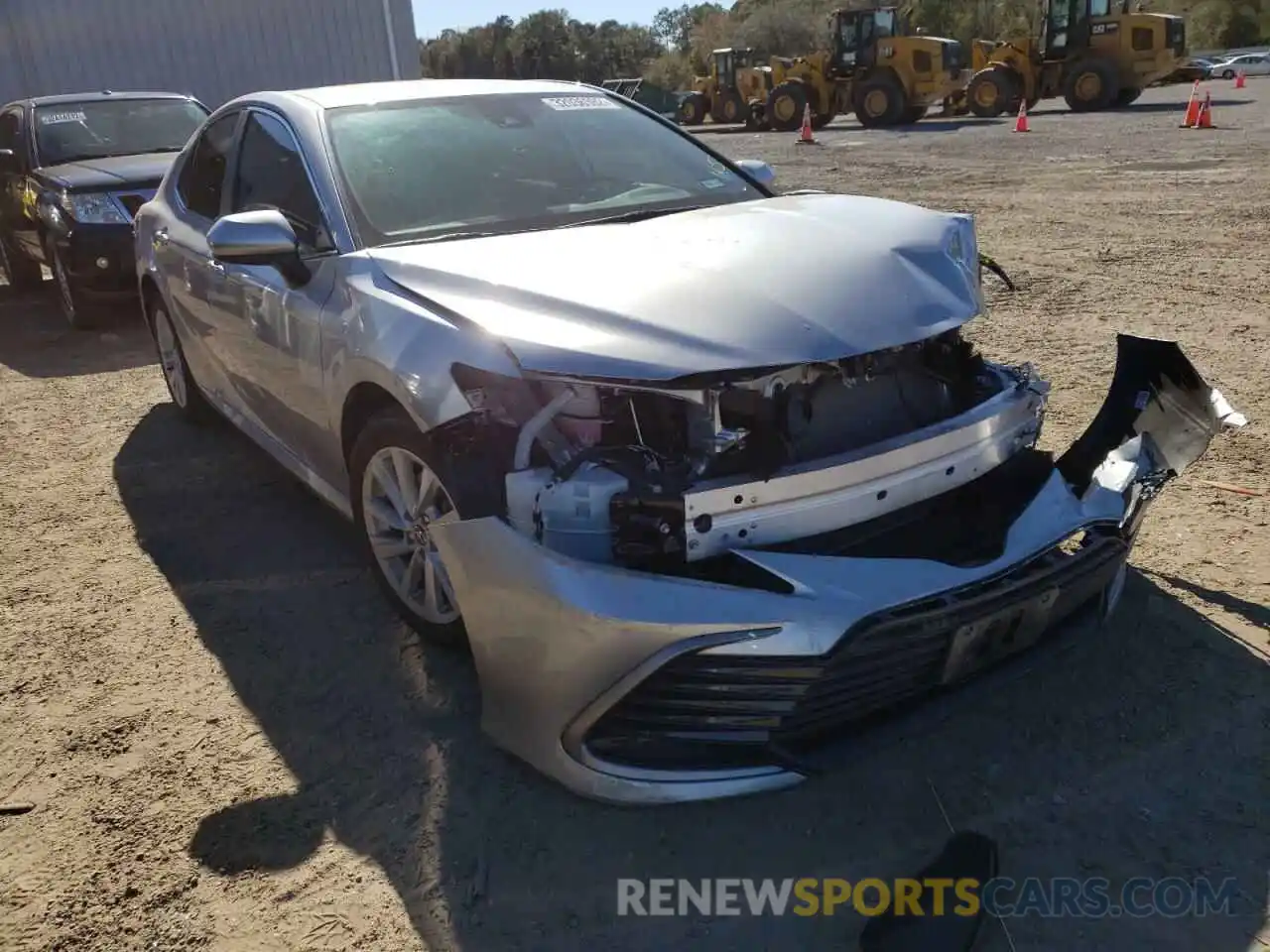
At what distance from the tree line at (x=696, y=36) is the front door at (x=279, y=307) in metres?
43.7

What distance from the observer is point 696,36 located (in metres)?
79.4

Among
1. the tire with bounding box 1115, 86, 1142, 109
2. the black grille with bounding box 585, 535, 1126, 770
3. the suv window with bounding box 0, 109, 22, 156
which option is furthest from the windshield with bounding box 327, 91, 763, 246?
the tire with bounding box 1115, 86, 1142, 109

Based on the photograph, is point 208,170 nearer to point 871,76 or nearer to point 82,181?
point 82,181

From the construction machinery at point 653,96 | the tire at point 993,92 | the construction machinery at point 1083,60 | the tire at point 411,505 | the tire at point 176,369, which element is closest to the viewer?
the tire at point 411,505

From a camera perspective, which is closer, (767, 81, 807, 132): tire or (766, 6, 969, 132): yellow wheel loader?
(766, 6, 969, 132): yellow wheel loader

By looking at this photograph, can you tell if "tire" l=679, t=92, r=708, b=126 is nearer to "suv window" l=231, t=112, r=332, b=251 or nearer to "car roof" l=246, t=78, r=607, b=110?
"car roof" l=246, t=78, r=607, b=110

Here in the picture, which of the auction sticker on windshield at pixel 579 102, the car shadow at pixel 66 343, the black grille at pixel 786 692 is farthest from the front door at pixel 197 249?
the black grille at pixel 786 692

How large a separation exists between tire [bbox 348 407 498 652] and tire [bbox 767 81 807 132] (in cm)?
2385

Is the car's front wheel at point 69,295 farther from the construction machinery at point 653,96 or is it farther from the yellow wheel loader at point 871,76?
the construction machinery at point 653,96

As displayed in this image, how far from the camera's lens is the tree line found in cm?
→ 5253

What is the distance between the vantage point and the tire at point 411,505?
2498 millimetres

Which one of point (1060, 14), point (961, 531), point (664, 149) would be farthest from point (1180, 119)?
point (961, 531)

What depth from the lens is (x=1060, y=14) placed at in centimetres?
2320

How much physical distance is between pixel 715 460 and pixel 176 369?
3.81 metres
